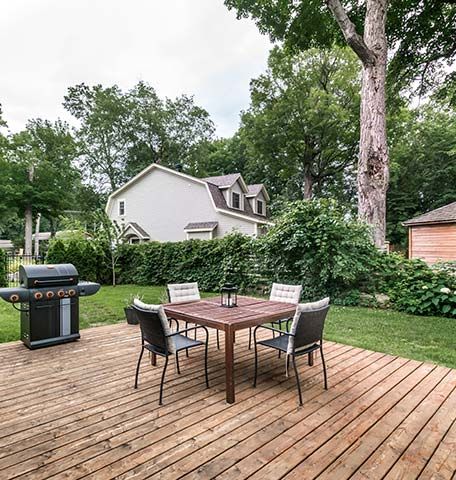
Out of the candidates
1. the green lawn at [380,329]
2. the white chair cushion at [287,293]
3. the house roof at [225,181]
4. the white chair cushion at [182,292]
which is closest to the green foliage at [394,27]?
the house roof at [225,181]

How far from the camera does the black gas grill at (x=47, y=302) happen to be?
13.2 ft

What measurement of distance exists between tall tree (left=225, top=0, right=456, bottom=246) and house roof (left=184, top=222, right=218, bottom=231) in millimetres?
8281

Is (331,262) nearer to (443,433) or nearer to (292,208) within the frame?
(292,208)

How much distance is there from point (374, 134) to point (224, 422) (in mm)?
7518

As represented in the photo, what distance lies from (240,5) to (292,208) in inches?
252

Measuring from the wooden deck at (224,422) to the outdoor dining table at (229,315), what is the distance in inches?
15.6

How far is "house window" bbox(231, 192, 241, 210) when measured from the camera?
55.0 ft

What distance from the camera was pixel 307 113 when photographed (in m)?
16.5

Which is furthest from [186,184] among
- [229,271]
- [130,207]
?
[229,271]

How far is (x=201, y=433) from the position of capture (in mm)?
A: 2236

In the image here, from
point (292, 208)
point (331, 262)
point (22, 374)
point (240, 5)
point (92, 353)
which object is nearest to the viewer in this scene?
point (22, 374)

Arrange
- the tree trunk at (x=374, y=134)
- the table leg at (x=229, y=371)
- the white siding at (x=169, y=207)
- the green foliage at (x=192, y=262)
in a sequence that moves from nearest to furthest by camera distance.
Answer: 1. the table leg at (x=229, y=371)
2. the tree trunk at (x=374, y=134)
3. the green foliage at (x=192, y=262)
4. the white siding at (x=169, y=207)

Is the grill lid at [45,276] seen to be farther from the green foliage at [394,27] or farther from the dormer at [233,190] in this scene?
the dormer at [233,190]

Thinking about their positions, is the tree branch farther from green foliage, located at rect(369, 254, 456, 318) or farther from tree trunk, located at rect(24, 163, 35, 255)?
tree trunk, located at rect(24, 163, 35, 255)
